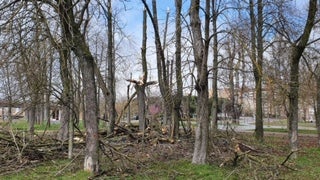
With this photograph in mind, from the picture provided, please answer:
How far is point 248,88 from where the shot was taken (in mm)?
16547

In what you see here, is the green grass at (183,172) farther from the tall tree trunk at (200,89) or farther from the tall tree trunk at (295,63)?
the tall tree trunk at (295,63)

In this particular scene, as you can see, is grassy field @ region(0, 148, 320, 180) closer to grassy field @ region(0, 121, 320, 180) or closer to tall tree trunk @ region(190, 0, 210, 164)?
grassy field @ region(0, 121, 320, 180)

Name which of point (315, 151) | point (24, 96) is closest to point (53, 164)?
point (24, 96)

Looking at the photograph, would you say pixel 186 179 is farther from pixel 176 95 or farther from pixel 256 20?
pixel 256 20

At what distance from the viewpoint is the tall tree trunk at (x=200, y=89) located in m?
10.5

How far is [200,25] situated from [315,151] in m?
7.99

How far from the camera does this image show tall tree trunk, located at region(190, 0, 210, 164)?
10.5 m

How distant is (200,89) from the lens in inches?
417

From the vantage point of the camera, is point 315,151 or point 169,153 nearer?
point 169,153

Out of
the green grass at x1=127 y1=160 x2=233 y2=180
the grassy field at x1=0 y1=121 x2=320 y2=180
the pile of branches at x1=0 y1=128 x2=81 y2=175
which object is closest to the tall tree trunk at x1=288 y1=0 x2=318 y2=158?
the grassy field at x1=0 y1=121 x2=320 y2=180

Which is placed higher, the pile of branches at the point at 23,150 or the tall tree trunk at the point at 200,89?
the tall tree trunk at the point at 200,89

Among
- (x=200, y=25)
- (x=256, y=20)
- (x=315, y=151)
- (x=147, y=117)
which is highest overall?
(x=256, y=20)

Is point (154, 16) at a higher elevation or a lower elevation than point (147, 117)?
higher

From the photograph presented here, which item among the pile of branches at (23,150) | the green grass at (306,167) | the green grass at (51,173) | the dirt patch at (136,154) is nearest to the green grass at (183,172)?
the dirt patch at (136,154)
